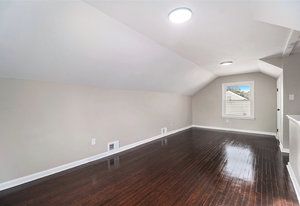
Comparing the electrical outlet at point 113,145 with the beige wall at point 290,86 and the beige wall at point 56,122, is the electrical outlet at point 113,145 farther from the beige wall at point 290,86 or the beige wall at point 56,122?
the beige wall at point 290,86

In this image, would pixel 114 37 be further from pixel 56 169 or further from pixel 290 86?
pixel 290 86

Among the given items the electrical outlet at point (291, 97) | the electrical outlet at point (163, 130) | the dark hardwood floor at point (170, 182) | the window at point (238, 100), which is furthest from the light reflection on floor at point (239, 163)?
the window at point (238, 100)

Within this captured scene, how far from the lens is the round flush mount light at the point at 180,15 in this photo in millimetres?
1737

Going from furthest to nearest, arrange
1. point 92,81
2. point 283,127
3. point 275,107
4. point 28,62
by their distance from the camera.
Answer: point 275,107 < point 283,127 < point 92,81 < point 28,62

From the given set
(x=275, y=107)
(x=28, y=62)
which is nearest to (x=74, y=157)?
(x=28, y=62)

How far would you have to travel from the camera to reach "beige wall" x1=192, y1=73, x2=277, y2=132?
5.23 meters

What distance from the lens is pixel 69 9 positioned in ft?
5.25

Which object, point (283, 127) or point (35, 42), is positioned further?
point (283, 127)

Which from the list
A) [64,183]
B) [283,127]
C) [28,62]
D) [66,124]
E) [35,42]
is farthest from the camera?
[283,127]

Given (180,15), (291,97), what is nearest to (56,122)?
(180,15)

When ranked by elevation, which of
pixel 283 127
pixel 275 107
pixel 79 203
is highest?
pixel 275 107

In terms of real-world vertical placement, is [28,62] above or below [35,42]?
below

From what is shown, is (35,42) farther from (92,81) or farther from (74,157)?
(74,157)

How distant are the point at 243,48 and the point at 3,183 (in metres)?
4.49
